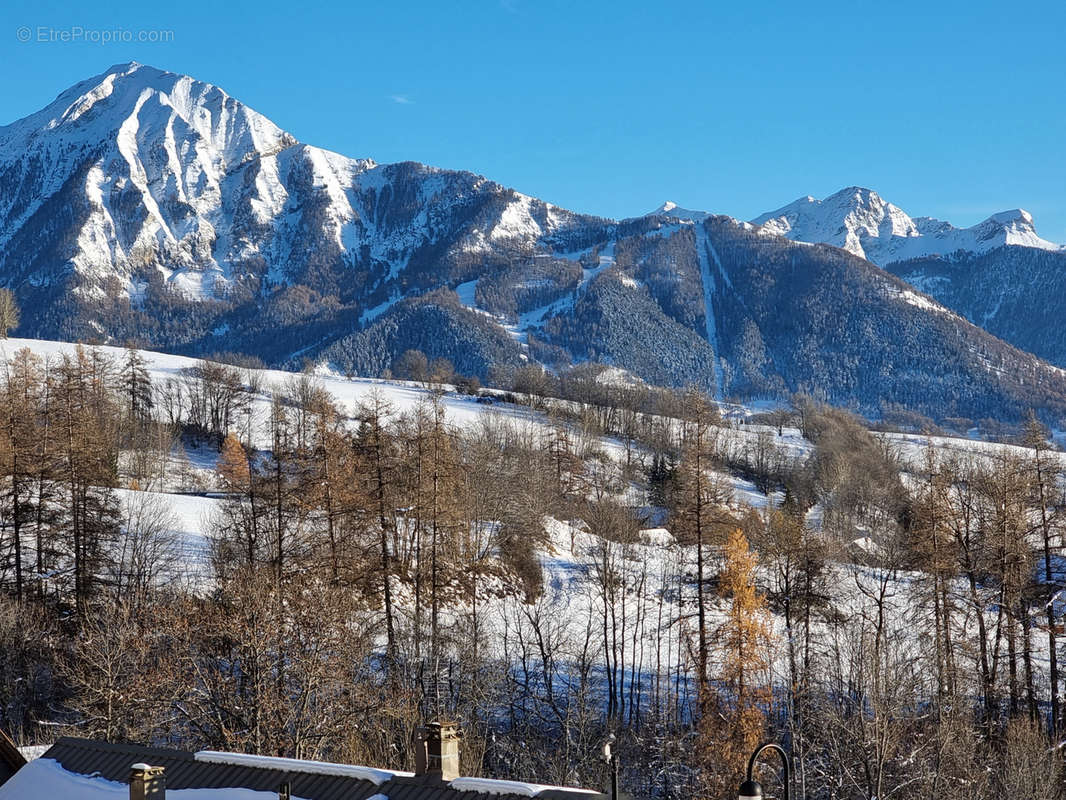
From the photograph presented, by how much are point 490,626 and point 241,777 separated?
115 ft

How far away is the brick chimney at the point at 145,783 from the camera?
51.1 ft

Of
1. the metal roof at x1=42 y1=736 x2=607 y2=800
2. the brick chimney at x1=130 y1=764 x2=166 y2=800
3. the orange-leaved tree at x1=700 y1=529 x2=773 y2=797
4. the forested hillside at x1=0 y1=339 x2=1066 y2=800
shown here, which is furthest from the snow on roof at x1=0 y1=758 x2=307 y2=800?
the orange-leaved tree at x1=700 y1=529 x2=773 y2=797

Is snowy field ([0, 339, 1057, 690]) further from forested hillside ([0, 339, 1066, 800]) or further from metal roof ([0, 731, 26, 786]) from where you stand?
metal roof ([0, 731, 26, 786])

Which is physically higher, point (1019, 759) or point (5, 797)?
point (5, 797)

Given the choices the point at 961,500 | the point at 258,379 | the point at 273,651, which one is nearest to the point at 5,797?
the point at 273,651

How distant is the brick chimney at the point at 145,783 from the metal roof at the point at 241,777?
5.80 feet

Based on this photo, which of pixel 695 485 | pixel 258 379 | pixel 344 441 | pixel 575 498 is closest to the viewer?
pixel 695 485

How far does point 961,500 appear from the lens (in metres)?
38.9

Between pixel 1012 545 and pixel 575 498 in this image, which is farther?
pixel 575 498

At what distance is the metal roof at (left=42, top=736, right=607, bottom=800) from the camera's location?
1612cm

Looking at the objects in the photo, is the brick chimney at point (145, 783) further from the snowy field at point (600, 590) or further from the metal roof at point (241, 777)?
the snowy field at point (600, 590)

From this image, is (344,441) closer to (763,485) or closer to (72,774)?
(72,774)

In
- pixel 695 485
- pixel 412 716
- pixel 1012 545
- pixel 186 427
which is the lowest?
pixel 412 716

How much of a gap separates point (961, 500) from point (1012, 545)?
3.97m
